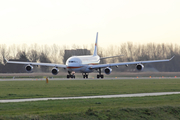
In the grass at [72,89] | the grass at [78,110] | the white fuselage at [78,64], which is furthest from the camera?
the white fuselage at [78,64]

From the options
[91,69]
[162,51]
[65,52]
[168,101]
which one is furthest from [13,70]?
[168,101]

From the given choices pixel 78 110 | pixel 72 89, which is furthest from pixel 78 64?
pixel 78 110

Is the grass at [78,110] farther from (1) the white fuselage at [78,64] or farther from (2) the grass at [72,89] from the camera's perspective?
(1) the white fuselage at [78,64]

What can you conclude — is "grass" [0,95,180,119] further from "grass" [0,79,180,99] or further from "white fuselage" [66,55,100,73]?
"white fuselage" [66,55,100,73]

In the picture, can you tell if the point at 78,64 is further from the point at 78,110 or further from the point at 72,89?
the point at 78,110

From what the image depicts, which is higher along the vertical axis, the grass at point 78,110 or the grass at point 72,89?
the grass at point 72,89

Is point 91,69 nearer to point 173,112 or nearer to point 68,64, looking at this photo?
point 68,64

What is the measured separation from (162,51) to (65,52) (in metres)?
33.8

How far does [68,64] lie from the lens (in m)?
65.7

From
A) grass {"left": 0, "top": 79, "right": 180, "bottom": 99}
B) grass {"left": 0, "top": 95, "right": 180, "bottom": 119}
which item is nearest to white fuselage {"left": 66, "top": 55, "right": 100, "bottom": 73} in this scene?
grass {"left": 0, "top": 79, "right": 180, "bottom": 99}

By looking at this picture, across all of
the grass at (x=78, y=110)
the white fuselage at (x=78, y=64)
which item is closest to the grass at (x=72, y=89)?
the grass at (x=78, y=110)

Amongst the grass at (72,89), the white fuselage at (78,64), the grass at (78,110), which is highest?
the white fuselage at (78,64)

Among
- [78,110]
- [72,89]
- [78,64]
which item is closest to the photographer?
[78,110]

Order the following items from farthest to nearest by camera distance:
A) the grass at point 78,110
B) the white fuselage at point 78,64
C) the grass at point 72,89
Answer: the white fuselage at point 78,64
the grass at point 72,89
the grass at point 78,110
